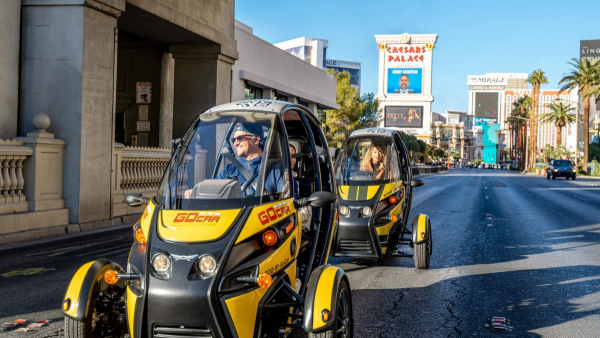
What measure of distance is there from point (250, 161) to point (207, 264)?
1.16 metres

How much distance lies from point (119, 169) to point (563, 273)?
33.2ft

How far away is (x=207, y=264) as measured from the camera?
382cm

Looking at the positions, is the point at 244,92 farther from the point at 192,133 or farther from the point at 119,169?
the point at 192,133

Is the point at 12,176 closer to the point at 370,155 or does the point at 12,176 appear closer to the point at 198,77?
the point at 370,155

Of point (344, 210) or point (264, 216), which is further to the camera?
point (344, 210)

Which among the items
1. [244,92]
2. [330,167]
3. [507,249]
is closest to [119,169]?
[507,249]

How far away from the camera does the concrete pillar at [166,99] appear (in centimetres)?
2331

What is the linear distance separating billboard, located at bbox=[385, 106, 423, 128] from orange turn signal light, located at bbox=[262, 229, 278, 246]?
542ft

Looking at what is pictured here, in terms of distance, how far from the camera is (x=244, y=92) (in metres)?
28.4

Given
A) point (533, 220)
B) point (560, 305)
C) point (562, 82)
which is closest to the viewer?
point (560, 305)

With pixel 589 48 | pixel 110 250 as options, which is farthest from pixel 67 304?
pixel 589 48

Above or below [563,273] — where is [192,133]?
above

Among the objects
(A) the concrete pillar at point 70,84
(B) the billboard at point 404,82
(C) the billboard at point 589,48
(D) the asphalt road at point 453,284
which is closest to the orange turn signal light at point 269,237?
(D) the asphalt road at point 453,284

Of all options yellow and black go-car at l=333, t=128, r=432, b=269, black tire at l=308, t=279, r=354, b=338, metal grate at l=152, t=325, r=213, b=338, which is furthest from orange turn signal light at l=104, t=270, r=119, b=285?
yellow and black go-car at l=333, t=128, r=432, b=269
